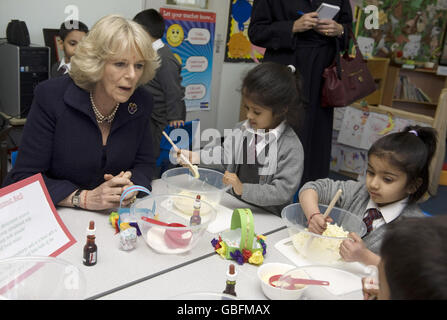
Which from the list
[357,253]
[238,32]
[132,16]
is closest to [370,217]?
[357,253]

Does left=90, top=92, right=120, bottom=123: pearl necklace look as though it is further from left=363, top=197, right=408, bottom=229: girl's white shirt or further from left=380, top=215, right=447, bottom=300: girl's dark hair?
left=380, top=215, right=447, bottom=300: girl's dark hair

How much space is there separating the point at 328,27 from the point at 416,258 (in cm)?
205

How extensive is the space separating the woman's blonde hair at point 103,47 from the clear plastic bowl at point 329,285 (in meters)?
1.08

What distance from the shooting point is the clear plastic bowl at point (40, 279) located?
1031 mm

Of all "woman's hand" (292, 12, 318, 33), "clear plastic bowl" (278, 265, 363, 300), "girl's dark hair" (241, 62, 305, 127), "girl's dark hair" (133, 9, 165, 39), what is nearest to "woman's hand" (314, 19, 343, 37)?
"woman's hand" (292, 12, 318, 33)

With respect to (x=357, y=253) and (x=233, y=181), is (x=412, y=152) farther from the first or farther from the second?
(x=233, y=181)

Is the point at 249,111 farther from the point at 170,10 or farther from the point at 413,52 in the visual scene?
the point at 413,52

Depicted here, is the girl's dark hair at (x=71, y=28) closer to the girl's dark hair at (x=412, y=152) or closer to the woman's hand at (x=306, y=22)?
the woman's hand at (x=306, y=22)

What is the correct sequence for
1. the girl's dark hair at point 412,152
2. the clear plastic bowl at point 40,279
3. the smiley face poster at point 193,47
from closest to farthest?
the clear plastic bowl at point 40,279
the girl's dark hair at point 412,152
the smiley face poster at point 193,47

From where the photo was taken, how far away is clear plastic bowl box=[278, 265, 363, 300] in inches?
45.6

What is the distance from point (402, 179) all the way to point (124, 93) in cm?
115

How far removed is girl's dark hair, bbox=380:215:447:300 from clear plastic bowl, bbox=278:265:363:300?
1.57 feet

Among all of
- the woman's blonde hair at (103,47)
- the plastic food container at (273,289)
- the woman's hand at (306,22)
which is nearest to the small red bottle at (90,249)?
the plastic food container at (273,289)

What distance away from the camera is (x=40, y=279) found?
41.7 inches
